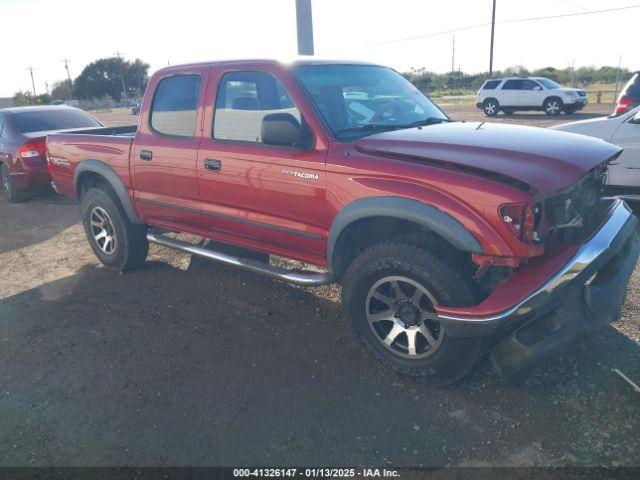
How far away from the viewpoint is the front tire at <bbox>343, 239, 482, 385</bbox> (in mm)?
2885

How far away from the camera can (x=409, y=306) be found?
3096mm

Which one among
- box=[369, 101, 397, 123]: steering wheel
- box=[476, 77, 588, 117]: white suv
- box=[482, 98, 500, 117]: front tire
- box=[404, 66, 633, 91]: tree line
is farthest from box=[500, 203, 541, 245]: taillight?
box=[404, 66, 633, 91]: tree line

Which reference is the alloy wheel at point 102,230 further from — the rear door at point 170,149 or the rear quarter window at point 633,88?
the rear quarter window at point 633,88

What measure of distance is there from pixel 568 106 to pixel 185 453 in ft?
73.9

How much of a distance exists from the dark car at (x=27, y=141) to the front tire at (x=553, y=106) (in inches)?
748

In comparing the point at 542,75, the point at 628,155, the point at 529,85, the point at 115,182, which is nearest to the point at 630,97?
the point at 628,155

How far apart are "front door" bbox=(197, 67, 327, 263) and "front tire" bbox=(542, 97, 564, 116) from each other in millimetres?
20845

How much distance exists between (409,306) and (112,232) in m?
3.51

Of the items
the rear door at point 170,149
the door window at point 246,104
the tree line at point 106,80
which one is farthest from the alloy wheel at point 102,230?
the tree line at point 106,80

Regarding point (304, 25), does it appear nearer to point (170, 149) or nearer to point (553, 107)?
point (170, 149)

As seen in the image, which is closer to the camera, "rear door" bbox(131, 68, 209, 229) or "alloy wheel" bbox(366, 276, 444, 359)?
"alloy wheel" bbox(366, 276, 444, 359)

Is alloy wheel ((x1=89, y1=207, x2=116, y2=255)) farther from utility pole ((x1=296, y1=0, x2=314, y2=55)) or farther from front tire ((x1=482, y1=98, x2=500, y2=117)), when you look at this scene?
front tire ((x1=482, y1=98, x2=500, y2=117))

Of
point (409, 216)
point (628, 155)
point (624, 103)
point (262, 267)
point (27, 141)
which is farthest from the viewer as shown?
point (624, 103)

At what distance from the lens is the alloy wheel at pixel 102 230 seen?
17.3 ft
